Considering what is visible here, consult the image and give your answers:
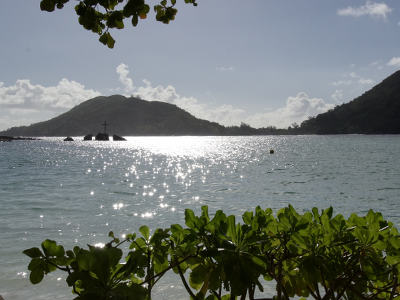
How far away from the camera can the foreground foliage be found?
1446 mm

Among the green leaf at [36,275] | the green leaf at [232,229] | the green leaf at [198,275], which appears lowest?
the green leaf at [198,275]

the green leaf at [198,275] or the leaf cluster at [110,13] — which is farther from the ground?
the leaf cluster at [110,13]

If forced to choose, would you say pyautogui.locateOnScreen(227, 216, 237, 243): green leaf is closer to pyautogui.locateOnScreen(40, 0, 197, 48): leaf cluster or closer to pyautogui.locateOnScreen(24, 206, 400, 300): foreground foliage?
pyautogui.locateOnScreen(24, 206, 400, 300): foreground foliage

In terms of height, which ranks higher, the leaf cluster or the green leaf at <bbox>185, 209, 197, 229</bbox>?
the leaf cluster

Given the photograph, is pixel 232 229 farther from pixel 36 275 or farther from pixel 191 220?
pixel 36 275

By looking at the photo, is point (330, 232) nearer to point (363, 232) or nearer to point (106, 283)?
point (363, 232)

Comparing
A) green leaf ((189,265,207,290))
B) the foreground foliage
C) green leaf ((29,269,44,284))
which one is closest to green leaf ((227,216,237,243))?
the foreground foliage

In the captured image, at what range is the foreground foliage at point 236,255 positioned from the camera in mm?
1446

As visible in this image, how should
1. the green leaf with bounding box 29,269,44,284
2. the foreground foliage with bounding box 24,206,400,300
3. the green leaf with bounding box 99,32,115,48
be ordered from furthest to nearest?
1. the green leaf with bounding box 99,32,115,48
2. the green leaf with bounding box 29,269,44,284
3. the foreground foliage with bounding box 24,206,400,300

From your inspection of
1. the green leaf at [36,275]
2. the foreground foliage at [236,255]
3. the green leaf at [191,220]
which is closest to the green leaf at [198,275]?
the foreground foliage at [236,255]

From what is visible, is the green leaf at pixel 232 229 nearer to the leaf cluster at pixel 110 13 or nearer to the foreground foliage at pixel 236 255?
the foreground foliage at pixel 236 255

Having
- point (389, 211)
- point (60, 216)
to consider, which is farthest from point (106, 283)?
point (389, 211)

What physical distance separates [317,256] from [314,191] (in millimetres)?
31467

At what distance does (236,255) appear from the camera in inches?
62.2
